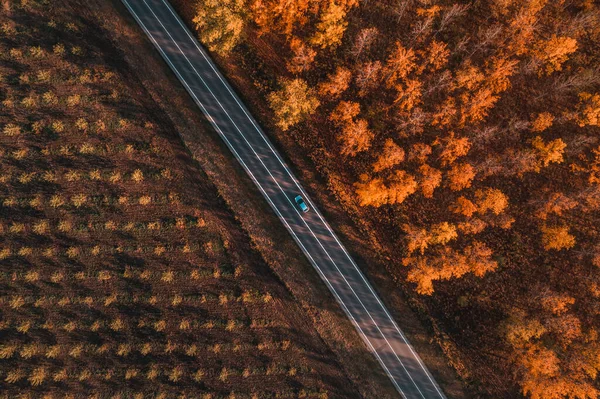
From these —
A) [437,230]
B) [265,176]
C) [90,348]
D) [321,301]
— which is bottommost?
[90,348]

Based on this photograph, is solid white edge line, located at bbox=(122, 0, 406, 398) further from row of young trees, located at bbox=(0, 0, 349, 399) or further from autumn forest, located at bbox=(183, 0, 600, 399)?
autumn forest, located at bbox=(183, 0, 600, 399)

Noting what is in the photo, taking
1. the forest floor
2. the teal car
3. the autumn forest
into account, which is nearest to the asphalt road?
the teal car

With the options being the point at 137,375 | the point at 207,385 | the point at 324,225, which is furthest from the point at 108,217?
the point at 324,225

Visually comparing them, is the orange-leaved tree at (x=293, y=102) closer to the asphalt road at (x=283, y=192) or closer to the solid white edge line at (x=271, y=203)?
the asphalt road at (x=283, y=192)

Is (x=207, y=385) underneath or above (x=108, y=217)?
underneath

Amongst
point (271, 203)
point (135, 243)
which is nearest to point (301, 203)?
point (271, 203)

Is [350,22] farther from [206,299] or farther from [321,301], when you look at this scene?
[206,299]

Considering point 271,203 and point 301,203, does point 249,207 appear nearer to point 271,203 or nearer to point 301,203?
point 271,203
